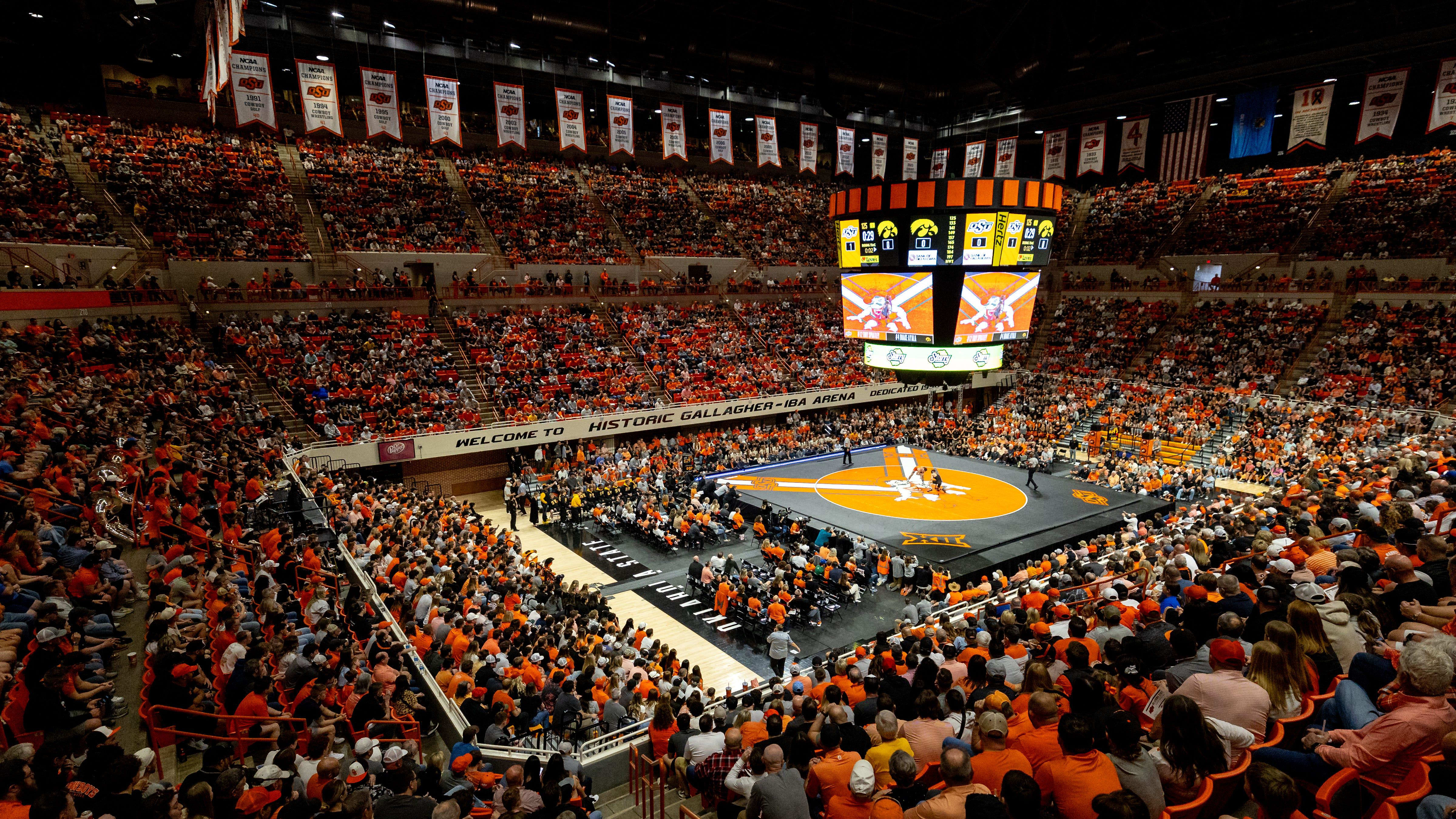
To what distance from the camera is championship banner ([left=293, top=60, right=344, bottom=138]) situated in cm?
2292

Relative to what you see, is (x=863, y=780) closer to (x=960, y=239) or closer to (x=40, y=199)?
(x=960, y=239)

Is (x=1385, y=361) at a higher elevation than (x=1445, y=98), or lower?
lower

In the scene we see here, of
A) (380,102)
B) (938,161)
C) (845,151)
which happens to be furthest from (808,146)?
(380,102)

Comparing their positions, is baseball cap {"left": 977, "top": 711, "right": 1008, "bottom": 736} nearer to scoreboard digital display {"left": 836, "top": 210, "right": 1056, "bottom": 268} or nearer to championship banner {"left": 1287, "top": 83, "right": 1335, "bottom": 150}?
scoreboard digital display {"left": 836, "top": 210, "right": 1056, "bottom": 268}

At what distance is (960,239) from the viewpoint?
45.9ft

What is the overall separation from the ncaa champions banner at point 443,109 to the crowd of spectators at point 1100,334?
30.6 metres

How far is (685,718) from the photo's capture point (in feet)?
22.4

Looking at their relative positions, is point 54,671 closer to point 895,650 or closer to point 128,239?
point 895,650

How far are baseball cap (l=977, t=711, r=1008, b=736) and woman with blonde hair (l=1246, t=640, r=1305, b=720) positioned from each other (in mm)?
1543

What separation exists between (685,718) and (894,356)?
36.7ft

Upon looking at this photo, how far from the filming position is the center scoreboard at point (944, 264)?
1386cm

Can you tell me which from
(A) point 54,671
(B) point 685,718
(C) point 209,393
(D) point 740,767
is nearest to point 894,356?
(B) point 685,718

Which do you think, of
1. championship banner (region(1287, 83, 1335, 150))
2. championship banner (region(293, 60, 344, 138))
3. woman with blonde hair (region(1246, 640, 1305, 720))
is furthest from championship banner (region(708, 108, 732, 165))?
woman with blonde hair (region(1246, 640, 1305, 720))

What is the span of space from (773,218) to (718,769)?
41.2 m
